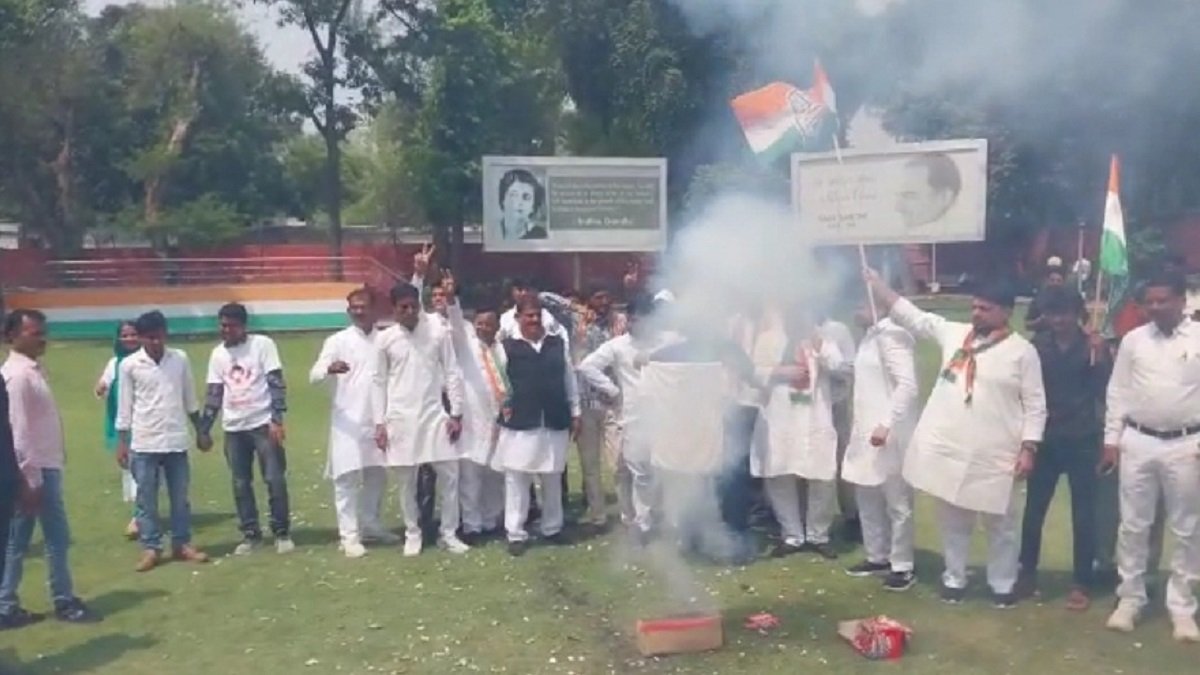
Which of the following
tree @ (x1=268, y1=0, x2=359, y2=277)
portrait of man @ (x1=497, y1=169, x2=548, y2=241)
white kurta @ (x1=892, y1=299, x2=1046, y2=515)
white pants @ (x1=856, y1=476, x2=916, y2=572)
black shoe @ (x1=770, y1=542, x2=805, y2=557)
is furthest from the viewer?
tree @ (x1=268, y1=0, x2=359, y2=277)

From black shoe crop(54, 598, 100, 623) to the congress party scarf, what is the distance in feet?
17.5

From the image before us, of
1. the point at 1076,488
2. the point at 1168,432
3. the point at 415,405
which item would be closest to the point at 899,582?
the point at 1076,488

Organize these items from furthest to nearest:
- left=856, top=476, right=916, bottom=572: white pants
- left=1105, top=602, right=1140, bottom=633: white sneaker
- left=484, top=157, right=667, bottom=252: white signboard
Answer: left=484, top=157, right=667, bottom=252: white signboard → left=856, top=476, right=916, bottom=572: white pants → left=1105, top=602, right=1140, bottom=633: white sneaker

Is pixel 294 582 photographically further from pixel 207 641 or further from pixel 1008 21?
pixel 1008 21

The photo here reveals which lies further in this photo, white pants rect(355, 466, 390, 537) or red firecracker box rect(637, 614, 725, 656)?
white pants rect(355, 466, 390, 537)

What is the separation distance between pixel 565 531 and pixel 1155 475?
451 cm

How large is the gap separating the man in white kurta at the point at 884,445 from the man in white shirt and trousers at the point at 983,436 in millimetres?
424

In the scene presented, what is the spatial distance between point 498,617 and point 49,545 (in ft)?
8.94

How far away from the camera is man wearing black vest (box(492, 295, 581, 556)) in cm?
1009

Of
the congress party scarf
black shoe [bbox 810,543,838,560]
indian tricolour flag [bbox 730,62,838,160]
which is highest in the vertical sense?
indian tricolour flag [bbox 730,62,838,160]

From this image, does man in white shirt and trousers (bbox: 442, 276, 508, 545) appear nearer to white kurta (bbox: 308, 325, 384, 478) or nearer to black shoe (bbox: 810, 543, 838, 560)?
white kurta (bbox: 308, 325, 384, 478)

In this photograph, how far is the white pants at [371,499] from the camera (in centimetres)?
1036

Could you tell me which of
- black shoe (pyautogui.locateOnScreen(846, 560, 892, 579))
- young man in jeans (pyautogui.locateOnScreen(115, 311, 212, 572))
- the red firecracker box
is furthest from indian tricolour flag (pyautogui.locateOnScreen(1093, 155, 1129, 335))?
young man in jeans (pyautogui.locateOnScreen(115, 311, 212, 572))

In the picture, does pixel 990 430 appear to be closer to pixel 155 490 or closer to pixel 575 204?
pixel 155 490
